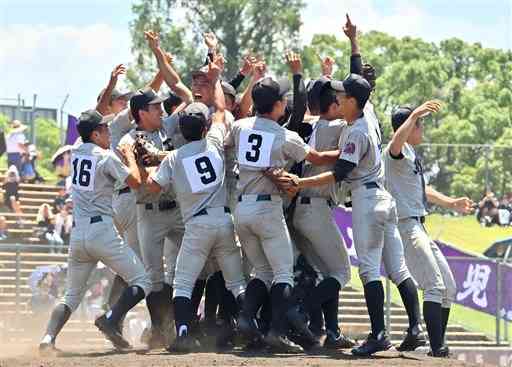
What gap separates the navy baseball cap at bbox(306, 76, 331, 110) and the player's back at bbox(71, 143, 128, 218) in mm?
1936

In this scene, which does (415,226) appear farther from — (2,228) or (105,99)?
(2,228)

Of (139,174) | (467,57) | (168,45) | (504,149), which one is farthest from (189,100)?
(467,57)

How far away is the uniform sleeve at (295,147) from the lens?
10.9m

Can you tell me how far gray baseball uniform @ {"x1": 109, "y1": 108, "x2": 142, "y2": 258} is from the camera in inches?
490

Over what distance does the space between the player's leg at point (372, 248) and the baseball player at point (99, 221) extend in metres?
2.08

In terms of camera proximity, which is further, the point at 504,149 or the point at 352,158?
the point at 504,149

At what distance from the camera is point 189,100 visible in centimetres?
1210

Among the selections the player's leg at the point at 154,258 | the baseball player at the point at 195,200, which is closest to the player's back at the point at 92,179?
the player's leg at the point at 154,258

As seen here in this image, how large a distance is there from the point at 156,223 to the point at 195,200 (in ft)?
2.69

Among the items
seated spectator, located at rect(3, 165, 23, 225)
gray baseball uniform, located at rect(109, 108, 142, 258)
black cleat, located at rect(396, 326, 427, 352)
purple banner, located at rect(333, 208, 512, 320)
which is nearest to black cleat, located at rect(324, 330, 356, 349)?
black cleat, located at rect(396, 326, 427, 352)

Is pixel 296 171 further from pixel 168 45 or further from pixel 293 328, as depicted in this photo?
pixel 168 45

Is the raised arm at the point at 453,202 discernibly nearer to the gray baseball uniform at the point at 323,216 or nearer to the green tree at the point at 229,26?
the gray baseball uniform at the point at 323,216

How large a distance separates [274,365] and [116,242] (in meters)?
2.27

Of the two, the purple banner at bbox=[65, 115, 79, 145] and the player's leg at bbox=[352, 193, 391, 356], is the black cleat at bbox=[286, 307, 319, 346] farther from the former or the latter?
the purple banner at bbox=[65, 115, 79, 145]
